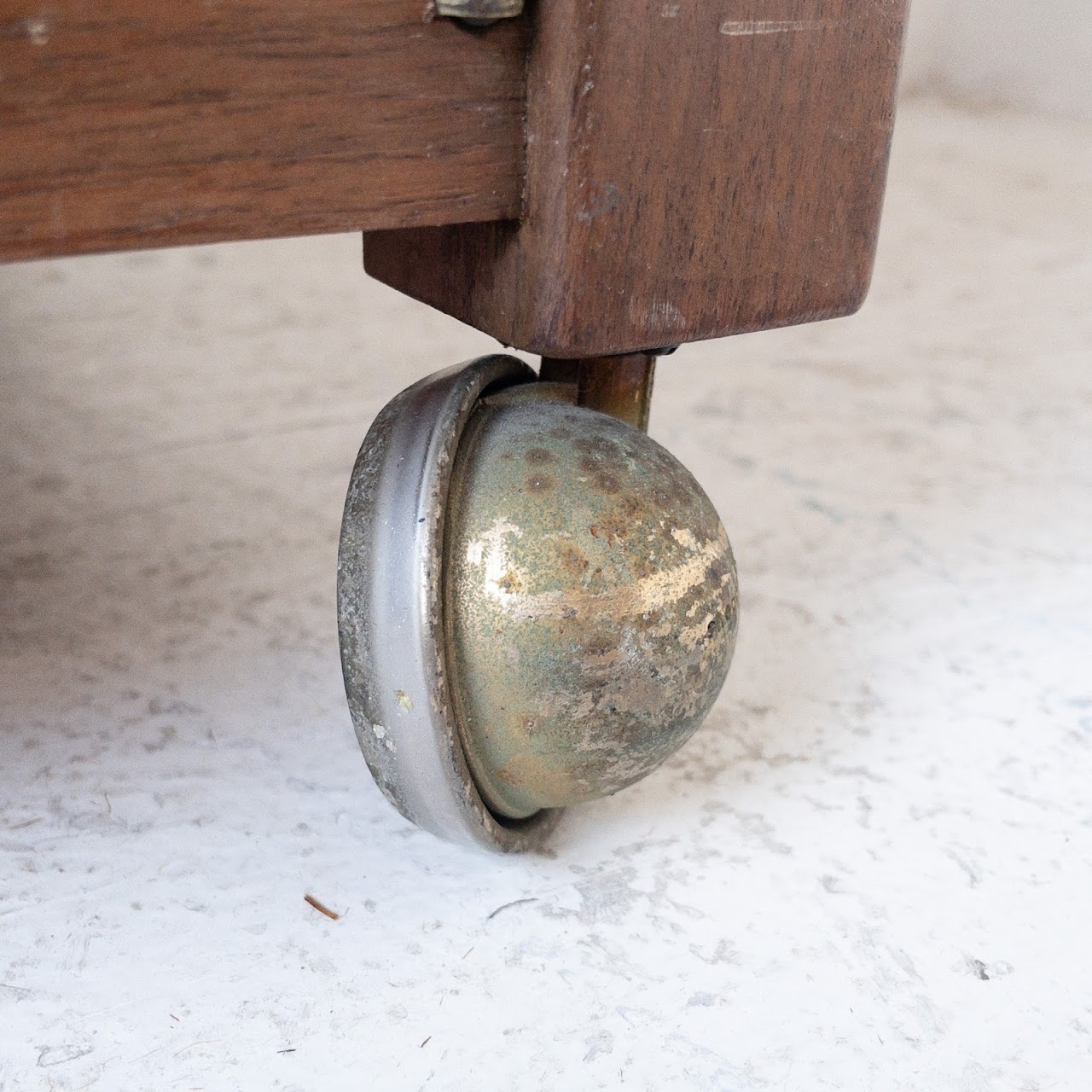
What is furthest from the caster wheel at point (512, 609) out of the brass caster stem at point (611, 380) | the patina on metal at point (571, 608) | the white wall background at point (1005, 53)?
the white wall background at point (1005, 53)

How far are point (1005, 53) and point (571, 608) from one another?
349cm

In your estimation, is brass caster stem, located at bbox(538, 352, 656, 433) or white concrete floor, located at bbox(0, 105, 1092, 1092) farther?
brass caster stem, located at bbox(538, 352, 656, 433)

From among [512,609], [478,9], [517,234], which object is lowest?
[512,609]

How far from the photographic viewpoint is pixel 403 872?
93 cm

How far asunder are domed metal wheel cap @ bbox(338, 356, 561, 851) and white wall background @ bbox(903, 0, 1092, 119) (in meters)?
3.22

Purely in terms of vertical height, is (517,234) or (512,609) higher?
(517,234)

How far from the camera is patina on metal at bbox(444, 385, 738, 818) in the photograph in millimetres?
809

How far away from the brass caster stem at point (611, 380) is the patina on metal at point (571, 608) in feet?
0.34

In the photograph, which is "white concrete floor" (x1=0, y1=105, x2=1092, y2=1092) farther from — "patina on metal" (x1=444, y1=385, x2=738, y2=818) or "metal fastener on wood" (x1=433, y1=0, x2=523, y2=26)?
"metal fastener on wood" (x1=433, y1=0, x2=523, y2=26)

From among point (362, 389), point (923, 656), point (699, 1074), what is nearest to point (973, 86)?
point (362, 389)

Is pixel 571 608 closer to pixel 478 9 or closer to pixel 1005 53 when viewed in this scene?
pixel 478 9

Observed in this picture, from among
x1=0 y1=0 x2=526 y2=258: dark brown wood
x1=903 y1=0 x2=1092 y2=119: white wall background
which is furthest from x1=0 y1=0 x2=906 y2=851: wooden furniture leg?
x1=903 y1=0 x2=1092 y2=119: white wall background

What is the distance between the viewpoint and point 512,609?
0.81 meters

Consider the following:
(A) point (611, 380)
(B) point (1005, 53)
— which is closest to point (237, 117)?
(A) point (611, 380)
